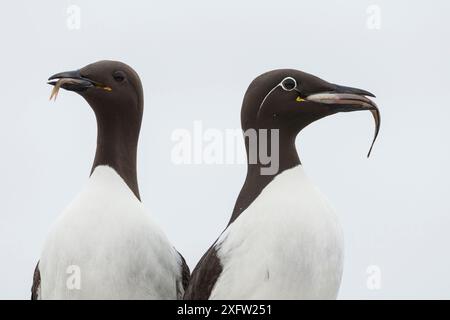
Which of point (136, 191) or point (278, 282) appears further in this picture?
point (136, 191)

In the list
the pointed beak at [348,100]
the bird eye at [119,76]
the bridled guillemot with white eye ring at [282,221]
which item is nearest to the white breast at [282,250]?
the bridled guillemot with white eye ring at [282,221]

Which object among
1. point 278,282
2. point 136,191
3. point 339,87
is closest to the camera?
point 278,282

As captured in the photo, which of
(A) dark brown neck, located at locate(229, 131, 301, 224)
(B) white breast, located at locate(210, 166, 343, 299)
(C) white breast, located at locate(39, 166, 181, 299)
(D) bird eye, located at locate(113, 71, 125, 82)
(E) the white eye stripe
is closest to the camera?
(B) white breast, located at locate(210, 166, 343, 299)

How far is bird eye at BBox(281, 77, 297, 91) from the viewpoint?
12.8 meters

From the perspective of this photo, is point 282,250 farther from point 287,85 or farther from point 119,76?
point 119,76

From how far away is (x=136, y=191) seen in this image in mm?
13828

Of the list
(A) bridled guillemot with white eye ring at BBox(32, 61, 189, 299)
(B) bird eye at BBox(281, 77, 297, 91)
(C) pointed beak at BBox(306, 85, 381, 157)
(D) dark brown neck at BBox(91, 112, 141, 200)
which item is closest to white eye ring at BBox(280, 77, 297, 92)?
(B) bird eye at BBox(281, 77, 297, 91)

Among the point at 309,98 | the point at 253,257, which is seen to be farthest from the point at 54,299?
the point at 309,98

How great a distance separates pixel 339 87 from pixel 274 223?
1.67 m

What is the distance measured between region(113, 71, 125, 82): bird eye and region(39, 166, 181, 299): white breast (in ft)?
4.00

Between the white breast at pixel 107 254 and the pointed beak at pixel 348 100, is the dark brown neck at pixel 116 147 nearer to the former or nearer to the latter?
the white breast at pixel 107 254

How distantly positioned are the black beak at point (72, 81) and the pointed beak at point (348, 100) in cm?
245

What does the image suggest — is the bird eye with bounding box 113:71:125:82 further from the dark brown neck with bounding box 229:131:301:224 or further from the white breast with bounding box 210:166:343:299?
the white breast with bounding box 210:166:343:299
